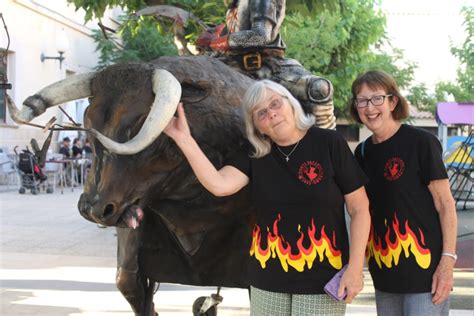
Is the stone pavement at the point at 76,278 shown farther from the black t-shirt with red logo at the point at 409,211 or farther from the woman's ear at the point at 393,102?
→ the woman's ear at the point at 393,102

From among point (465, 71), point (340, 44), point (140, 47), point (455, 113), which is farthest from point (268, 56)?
point (465, 71)

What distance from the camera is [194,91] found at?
116 inches

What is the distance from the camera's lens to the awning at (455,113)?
16469mm

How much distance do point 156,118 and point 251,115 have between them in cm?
45

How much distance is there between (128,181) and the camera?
8.99ft

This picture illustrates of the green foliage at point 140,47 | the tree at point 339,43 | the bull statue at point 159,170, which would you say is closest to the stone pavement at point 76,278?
the bull statue at point 159,170

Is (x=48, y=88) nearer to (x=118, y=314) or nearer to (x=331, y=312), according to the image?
(x=331, y=312)

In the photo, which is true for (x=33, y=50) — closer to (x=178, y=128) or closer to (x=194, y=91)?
(x=194, y=91)

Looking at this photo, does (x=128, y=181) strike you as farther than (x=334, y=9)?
No

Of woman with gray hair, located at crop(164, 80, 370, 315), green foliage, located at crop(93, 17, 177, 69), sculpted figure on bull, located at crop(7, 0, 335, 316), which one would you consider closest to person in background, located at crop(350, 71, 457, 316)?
woman with gray hair, located at crop(164, 80, 370, 315)

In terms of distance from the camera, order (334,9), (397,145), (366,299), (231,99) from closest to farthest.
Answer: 1. (397,145)
2. (231,99)
3. (366,299)
4. (334,9)

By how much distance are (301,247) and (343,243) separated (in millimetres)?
195

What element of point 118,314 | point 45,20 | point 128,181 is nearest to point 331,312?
point 128,181

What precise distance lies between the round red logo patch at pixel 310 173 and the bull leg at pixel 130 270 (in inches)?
44.1
